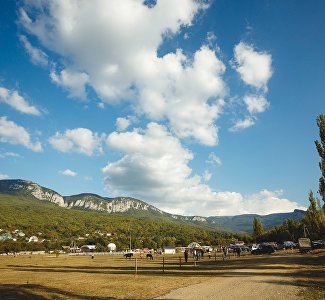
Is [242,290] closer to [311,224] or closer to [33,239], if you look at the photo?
[311,224]

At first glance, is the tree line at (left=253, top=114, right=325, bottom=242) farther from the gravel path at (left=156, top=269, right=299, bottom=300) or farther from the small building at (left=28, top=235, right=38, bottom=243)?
the small building at (left=28, top=235, right=38, bottom=243)

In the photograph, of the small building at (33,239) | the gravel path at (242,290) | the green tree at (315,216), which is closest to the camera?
the gravel path at (242,290)

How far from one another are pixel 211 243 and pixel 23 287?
172 metres

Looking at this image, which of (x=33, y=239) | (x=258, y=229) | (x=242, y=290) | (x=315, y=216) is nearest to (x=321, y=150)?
(x=242, y=290)

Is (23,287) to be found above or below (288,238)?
below

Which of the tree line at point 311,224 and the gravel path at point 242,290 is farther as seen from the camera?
the tree line at point 311,224

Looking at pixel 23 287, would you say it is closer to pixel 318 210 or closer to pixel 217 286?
pixel 217 286

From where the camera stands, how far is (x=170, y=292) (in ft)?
67.9

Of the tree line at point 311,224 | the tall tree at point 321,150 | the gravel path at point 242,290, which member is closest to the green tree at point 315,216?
the tree line at point 311,224

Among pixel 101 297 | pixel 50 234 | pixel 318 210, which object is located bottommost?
pixel 101 297

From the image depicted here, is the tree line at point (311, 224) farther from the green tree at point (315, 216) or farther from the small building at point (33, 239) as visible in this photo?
the small building at point (33, 239)

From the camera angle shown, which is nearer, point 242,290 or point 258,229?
point 242,290

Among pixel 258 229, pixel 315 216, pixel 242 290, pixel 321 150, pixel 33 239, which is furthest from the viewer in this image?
pixel 33 239

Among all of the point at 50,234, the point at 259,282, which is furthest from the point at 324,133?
the point at 50,234
